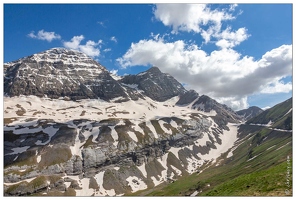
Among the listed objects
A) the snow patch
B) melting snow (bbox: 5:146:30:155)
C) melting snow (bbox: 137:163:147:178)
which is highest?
melting snow (bbox: 5:146:30:155)

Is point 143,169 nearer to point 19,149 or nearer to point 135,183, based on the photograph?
point 135,183

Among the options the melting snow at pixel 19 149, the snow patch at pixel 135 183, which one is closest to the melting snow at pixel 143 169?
the snow patch at pixel 135 183

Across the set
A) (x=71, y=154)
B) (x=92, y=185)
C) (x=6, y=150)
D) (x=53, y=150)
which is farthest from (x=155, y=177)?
(x=6, y=150)

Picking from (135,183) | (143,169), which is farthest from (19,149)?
(143,169)

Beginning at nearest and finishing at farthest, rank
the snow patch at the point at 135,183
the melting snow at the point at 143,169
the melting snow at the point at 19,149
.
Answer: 1. the snow patch at the point at 135,183
2. the melting snow at the point at 19,149
3. the melting snow at the point at 143,169

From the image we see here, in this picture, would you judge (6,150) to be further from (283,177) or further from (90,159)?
(283,177)

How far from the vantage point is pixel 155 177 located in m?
184

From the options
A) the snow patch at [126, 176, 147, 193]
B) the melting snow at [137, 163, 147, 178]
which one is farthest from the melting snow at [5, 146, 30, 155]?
the melting snow at [137, 163, 147, 178]

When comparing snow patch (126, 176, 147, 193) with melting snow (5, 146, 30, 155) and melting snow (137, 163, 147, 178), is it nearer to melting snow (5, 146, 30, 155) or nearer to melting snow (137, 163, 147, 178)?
melting snow (137, 163, 147, 178)

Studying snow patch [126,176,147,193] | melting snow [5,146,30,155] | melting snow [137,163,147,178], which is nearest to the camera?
snow patch [126,176,147,193]

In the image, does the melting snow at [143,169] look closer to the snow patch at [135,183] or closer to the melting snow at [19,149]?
the snow patch at [135,183]

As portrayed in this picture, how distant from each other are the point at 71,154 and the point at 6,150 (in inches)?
1825

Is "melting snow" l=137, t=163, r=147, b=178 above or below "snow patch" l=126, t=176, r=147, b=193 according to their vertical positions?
→ above

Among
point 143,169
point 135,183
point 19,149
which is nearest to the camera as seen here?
point 135,183
